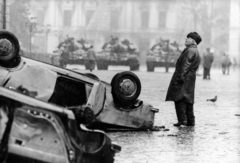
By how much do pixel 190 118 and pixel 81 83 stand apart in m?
2.78

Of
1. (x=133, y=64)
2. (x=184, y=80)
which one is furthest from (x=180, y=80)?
(x=133, y=64)

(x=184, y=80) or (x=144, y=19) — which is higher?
(x=144, y=19)

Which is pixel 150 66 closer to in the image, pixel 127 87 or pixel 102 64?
pixel 102 64

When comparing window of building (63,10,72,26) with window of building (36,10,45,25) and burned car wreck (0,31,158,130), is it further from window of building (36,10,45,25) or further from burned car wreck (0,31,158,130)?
burned car wreck (0,31,158,130)

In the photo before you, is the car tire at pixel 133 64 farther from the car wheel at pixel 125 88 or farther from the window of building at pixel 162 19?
the window of building at pixel 162 19

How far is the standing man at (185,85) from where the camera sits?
31.7 feet

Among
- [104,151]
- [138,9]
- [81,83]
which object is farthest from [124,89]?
[138,9]

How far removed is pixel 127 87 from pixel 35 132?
3.96 metres

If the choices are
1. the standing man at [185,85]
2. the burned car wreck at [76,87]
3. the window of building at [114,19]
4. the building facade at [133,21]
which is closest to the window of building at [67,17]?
the building facade at [133,21]

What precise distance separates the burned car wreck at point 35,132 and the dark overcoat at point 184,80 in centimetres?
507

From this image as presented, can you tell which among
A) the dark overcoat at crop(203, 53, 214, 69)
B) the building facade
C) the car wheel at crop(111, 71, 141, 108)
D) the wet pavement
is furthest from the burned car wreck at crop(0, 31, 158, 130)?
the building facade

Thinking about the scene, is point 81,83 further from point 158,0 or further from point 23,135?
point 158,0

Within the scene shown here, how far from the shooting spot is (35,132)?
460cm

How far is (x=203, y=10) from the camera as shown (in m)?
89.9
